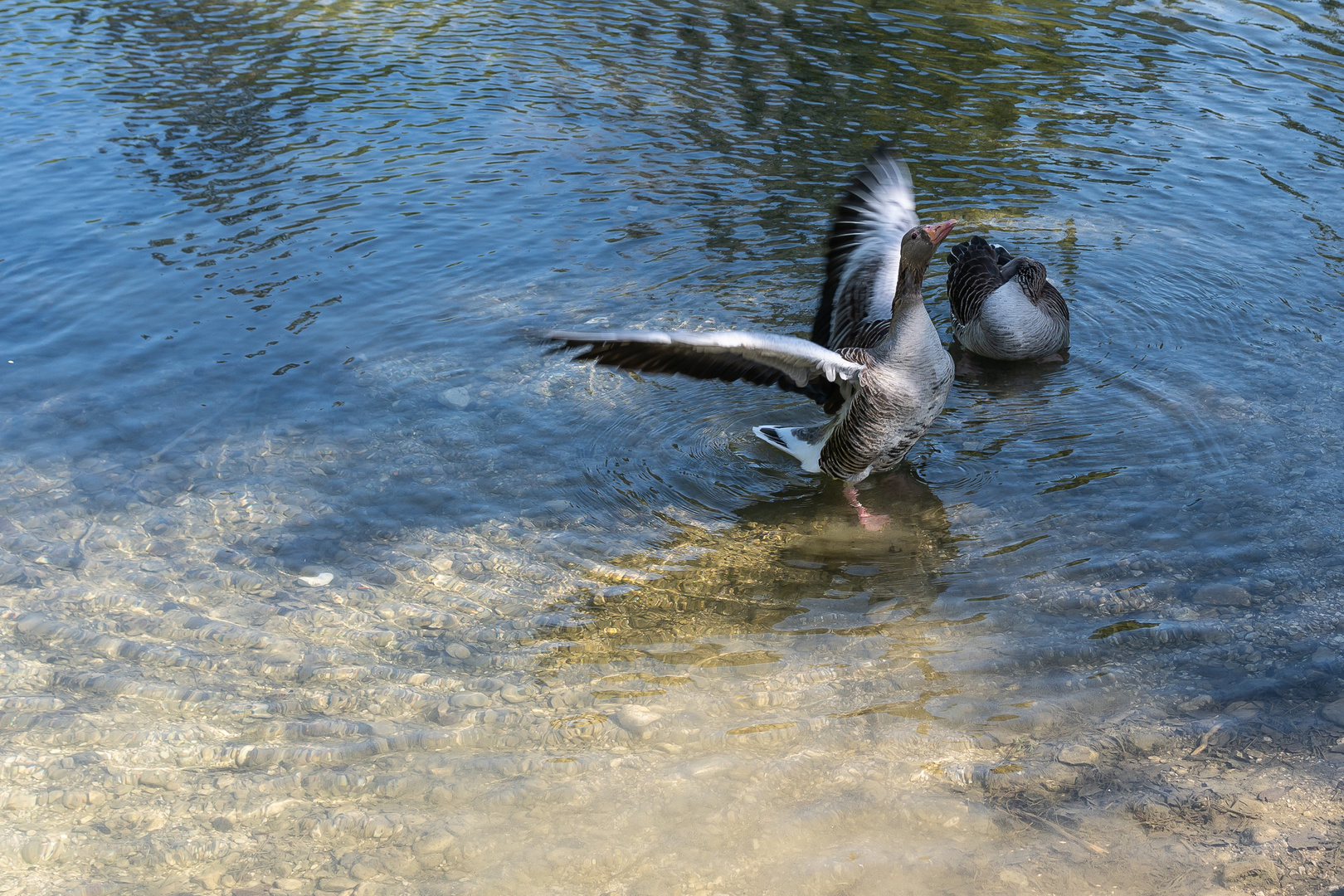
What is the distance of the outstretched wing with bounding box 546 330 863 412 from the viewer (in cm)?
495

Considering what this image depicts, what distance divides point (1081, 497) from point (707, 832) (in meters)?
3.53

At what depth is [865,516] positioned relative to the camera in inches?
267

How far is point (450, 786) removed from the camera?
179 inches

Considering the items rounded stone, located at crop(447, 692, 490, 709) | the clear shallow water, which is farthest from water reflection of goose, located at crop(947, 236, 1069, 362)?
rounded stone, located at crop(447, 692, 490, 709)

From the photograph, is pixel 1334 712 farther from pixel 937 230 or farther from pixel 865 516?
pixel 937 230

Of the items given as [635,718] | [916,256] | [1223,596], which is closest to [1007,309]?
[916,256]

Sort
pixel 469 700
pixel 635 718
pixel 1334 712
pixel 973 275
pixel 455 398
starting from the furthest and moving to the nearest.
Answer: pixel 973 275 → pixel 455 398 → pixel 469 700 → pixel 635 718 → pixel 1334 712

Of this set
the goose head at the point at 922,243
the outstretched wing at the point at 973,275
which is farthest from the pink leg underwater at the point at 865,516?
the outstretched wing at the point at 973,275

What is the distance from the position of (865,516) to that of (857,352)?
1.10 metres

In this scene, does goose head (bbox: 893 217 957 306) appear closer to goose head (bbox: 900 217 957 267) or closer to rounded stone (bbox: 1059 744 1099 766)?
goose head (bbox: 900 217 957 267)

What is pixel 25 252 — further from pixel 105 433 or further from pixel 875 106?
pixel 875 106

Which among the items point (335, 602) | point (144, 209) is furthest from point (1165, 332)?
point (144, 209)

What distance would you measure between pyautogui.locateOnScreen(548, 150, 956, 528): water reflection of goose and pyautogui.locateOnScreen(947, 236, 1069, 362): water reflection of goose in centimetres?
121

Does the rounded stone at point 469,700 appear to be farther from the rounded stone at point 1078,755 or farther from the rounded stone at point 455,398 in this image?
the rounded stone at point 455,398
